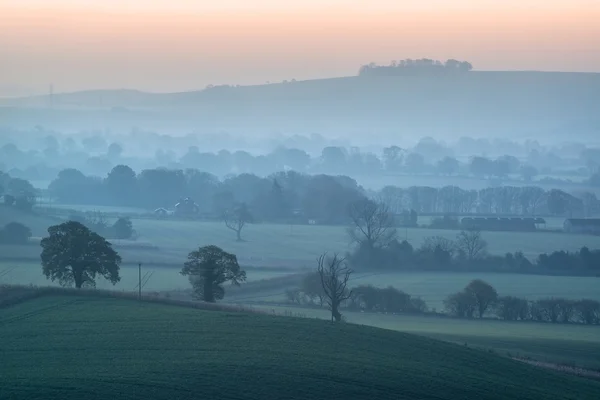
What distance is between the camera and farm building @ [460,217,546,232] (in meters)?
52.4

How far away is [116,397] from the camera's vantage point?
16.3 m

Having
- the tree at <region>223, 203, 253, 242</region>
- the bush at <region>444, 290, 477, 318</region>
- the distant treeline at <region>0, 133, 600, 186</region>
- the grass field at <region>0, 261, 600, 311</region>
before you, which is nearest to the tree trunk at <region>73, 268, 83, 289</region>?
the grass field at <region>0, 261, 600, 311</region>

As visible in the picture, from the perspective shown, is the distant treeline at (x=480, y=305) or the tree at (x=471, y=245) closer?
the distant treeline at (x=480, y=305)

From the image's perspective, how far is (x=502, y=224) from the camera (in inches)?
2109

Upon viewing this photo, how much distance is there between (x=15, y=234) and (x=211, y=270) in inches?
687

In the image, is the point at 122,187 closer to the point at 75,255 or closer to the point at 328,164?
the point at 75,255

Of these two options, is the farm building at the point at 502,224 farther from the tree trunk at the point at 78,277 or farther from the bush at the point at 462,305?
the tree trunk at the point at 78,277

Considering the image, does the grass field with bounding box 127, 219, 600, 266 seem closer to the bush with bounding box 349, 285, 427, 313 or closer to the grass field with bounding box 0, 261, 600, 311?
the grass field with bounding box 0, 261, 600, 311

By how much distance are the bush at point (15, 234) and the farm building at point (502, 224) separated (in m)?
21.6

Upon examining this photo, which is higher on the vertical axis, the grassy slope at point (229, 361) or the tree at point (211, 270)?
the tree at point (211, 270)

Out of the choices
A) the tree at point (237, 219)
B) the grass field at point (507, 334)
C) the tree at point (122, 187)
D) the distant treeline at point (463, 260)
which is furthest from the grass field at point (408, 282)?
the tree at point (122, 187)

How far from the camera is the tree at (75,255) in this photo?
2861 cm

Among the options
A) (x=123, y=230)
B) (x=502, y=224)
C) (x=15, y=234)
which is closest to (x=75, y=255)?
(x=15, y=234)

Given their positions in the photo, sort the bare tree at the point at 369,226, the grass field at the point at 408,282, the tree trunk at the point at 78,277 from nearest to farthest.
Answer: the tree trunk at the point at 78,277 → the grass field at the point at 408,282 → the bare tree at the point at 369,226
